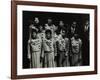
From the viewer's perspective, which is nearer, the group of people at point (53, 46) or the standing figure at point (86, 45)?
the group of people at point (53, 46)

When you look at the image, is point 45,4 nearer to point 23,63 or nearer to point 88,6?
point 88,6

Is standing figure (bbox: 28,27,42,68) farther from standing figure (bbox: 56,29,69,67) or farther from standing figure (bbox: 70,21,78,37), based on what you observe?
standing figure (bbox: 70,21,78,37)

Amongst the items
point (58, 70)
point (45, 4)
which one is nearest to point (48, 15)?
point (45, 4)

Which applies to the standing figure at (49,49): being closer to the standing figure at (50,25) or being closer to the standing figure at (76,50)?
the standing figure at (50,25)

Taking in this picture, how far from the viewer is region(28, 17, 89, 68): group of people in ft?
5.45

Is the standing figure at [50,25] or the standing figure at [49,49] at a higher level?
the standing figure at [50,25]

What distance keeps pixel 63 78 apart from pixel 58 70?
8cm

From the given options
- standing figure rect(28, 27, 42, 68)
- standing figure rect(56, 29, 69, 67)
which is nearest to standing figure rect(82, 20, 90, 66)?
standing figure rect(56, 29, 69, 67)

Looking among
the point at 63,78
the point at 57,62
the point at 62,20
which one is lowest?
the point at 63,78

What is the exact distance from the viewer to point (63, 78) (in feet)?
5.73

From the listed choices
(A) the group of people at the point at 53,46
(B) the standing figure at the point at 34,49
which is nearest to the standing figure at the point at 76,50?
(A) the group of people at the point at 53,46

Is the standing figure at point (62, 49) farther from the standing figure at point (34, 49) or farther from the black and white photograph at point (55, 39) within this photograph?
the standing figure at point (34, 49)

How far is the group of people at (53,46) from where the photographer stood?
1662mm

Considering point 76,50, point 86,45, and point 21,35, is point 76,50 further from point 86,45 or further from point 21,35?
point 21,35
